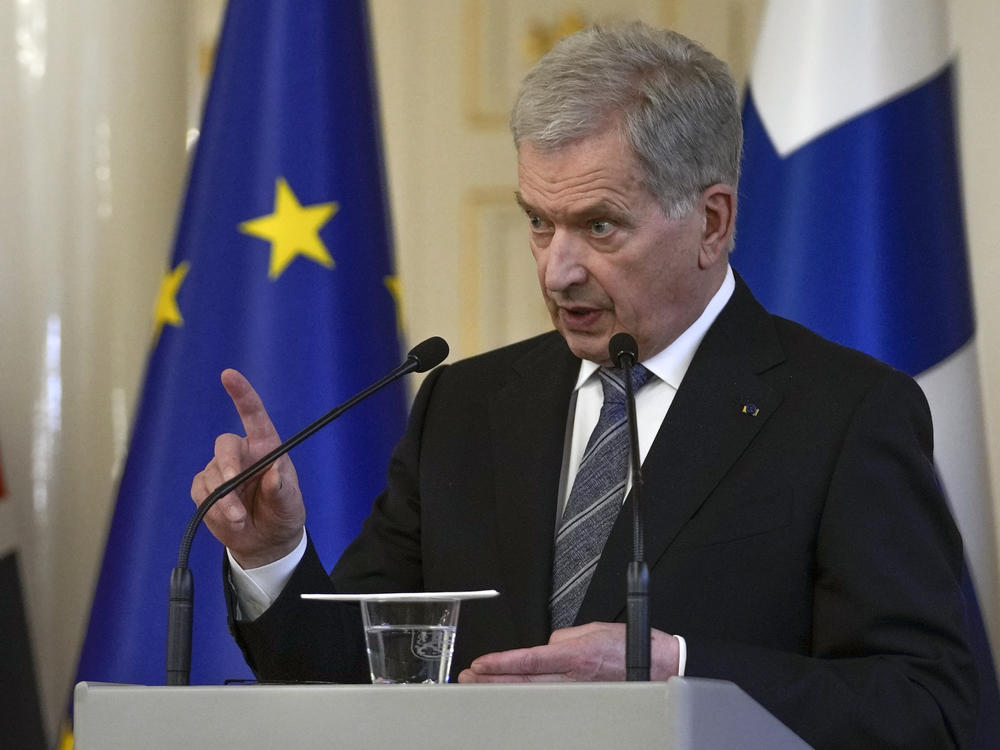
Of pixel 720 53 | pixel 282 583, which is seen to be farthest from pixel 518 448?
pixel 720 53

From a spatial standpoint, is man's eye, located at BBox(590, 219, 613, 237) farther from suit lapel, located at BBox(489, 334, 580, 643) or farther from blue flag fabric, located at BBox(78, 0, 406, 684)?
blue flag fabric, located at BBox(78, 0, 406, 684)

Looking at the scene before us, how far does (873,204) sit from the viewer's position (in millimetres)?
2619

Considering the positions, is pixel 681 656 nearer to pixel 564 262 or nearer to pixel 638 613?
pixel 638 613

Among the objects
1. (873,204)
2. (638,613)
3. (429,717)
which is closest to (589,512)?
(638,613)

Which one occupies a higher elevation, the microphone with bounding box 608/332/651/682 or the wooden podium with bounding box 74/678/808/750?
the microphone with bounding box 608/332/651/682

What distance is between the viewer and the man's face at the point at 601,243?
1.76m

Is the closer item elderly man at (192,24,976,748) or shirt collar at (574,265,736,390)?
elderly man at (192,24,976,748)

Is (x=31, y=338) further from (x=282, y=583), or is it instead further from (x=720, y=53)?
(x=720, y=53)

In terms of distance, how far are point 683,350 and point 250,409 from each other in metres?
0.59

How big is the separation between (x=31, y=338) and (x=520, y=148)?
4.99 ft

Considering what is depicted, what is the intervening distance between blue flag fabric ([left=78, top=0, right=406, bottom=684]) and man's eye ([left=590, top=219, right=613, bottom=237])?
1.05 meters

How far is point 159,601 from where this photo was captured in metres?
2.62

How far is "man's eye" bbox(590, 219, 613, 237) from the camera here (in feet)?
5.84

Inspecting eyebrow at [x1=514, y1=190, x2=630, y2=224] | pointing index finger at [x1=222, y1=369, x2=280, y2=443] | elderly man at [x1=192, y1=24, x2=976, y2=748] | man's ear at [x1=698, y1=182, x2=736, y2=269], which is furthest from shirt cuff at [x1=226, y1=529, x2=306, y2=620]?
man's ear at [x1=698, y1=182, x2=736, y2=269]
